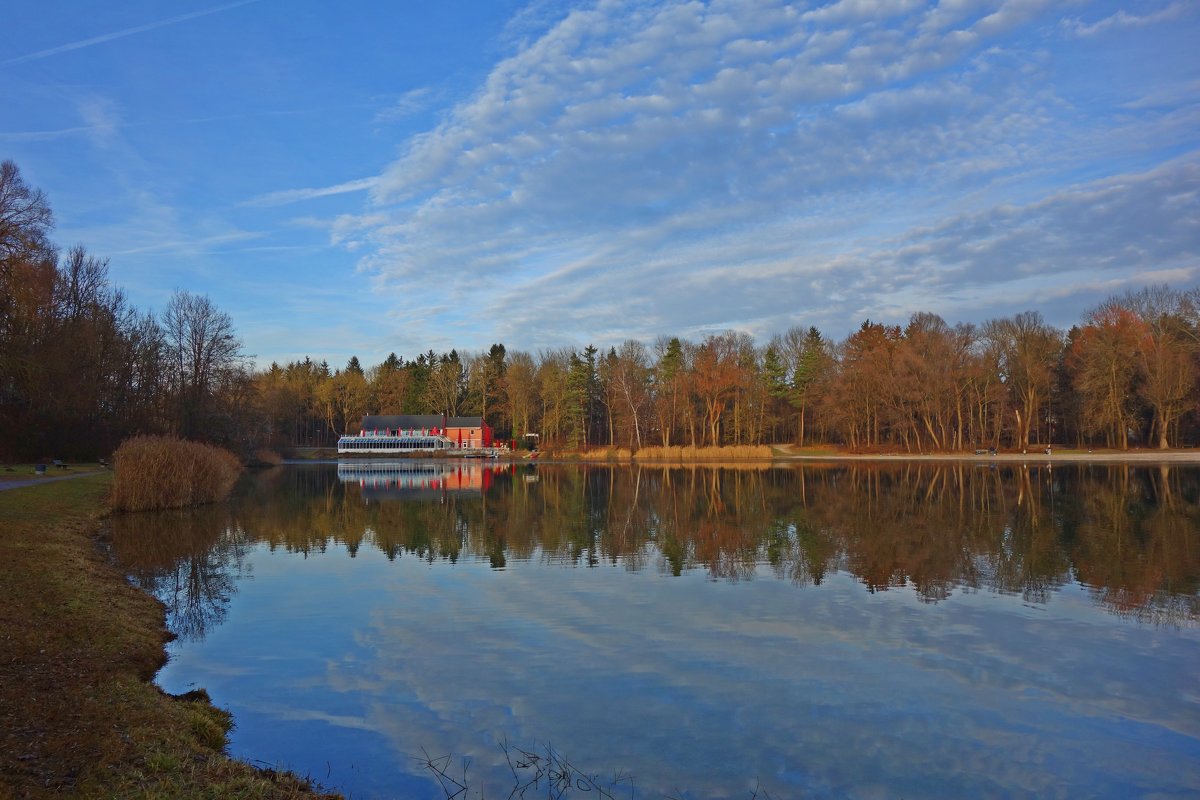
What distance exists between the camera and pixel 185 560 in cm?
1719

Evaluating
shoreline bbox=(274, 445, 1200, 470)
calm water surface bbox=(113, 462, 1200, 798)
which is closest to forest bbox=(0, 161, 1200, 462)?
shoreline bbox=(274, 445, 1200, 470)

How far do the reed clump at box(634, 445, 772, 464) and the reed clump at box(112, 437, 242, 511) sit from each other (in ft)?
132

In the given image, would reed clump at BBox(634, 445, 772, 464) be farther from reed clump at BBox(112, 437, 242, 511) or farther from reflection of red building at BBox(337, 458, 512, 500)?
reed clump at BBox(112, 437, 242, 511)

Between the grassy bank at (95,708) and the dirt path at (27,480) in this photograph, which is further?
the dirt path at (27,480)

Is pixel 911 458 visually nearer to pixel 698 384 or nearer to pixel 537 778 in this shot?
pixel 698 384

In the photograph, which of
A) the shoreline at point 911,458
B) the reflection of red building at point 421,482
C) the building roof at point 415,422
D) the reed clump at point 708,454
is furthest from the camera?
the building roof at point 415,422

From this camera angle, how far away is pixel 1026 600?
12328mm

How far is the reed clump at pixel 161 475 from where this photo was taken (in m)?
25.1

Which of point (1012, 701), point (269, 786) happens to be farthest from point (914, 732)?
point (269, 786)

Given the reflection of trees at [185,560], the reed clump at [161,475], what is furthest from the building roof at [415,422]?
the reflection of trees at [185,560]

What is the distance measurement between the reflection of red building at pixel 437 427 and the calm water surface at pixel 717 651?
68748 mm

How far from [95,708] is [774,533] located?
16.5m

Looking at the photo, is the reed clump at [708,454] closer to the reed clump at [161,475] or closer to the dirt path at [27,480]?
the reed clump at [161,475]

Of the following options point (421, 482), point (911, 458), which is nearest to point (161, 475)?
point (421, 482)
